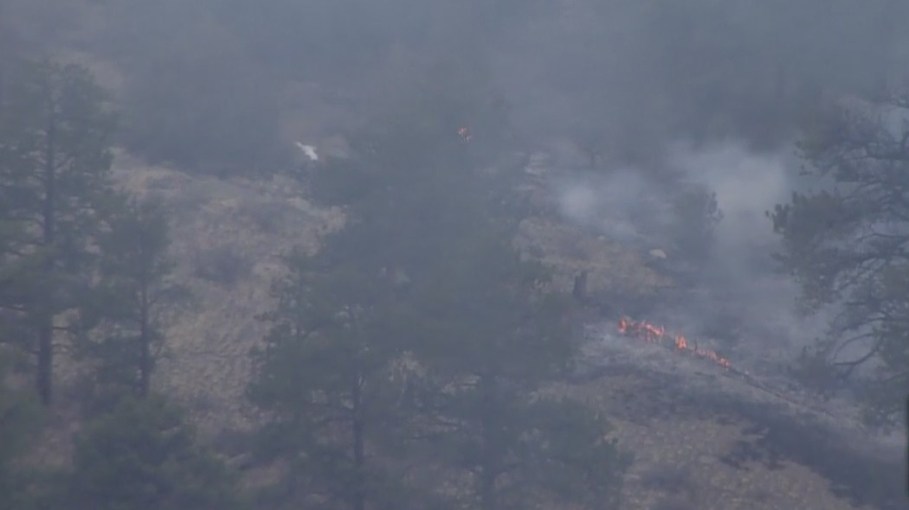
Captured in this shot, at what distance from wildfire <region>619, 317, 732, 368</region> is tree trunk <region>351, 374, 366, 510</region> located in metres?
8.80

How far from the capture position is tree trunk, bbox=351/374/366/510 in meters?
14.8

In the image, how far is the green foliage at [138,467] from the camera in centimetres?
1227

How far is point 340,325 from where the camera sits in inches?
607

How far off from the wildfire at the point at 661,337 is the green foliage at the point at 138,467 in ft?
39.2

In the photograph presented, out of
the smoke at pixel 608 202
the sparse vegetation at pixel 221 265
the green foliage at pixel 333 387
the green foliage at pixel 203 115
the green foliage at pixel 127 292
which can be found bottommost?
the green foliage at pixel 333 387

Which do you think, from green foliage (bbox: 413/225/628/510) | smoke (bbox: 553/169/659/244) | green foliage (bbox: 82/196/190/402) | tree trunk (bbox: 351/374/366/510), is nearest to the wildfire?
smoke (bbox: 553/169/659/244)

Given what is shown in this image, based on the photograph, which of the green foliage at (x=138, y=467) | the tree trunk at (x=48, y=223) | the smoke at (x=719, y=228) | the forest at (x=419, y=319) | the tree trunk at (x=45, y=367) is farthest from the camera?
the smoke at (x=719, y=228)

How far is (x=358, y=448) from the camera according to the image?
15352 mm

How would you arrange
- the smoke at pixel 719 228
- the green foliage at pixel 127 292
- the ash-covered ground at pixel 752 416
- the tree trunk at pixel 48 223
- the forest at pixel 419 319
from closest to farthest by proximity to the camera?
1. the forest at pixel 419 319
2. the green foliage at pixel 127 292
3. the ash-covered ground at pixel 752 416
4. the tree trunk at pixel 48 223
5. the smoke at pixel 719 228

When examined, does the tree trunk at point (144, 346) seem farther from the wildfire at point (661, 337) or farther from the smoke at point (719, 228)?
the smoke at point (719, 228)

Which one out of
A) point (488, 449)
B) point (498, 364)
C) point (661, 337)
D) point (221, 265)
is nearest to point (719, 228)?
point (661, 337)

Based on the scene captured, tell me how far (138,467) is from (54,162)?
8.30 meters

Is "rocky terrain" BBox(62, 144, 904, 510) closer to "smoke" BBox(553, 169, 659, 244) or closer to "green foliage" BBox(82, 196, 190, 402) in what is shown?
"green foliage" BBox(82, 196, 190, 402)

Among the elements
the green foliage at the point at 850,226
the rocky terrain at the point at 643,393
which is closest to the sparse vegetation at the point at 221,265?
the rocky terrain at the point at 643,393
